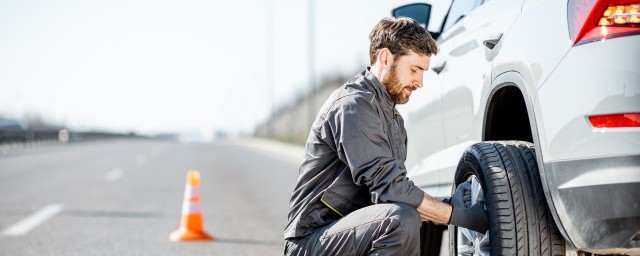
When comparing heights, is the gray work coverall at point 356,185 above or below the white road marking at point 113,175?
above

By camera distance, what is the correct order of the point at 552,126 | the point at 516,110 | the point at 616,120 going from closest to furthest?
the point at 616,120, the point at 552,126, the point at 516,110

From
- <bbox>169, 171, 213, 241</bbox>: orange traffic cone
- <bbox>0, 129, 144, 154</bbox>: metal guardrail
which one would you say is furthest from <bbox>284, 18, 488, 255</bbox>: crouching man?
<bbox>0, 129, 144, 154</bbox>: metal guardrail

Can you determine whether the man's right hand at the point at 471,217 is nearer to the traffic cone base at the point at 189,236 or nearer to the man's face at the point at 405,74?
the man's face at the point at 405,74

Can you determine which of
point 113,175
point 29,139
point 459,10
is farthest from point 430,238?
point 29,139

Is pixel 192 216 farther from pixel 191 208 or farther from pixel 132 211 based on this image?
pixel 132 211

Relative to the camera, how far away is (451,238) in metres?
4.13

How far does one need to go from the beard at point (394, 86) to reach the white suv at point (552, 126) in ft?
1.25

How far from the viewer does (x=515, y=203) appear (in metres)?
3.27

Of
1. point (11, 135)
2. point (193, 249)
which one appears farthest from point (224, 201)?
point (11, 135)

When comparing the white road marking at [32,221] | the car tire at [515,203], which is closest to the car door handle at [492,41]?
the car tire at [515,203]

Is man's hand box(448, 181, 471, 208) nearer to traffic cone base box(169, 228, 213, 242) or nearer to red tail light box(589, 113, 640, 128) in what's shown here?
red tail light box(589, 113, 640, 128)

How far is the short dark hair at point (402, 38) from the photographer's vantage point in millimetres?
3643

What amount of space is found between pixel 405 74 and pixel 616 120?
1.13 m

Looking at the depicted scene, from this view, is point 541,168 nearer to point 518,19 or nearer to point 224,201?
point 518,19
